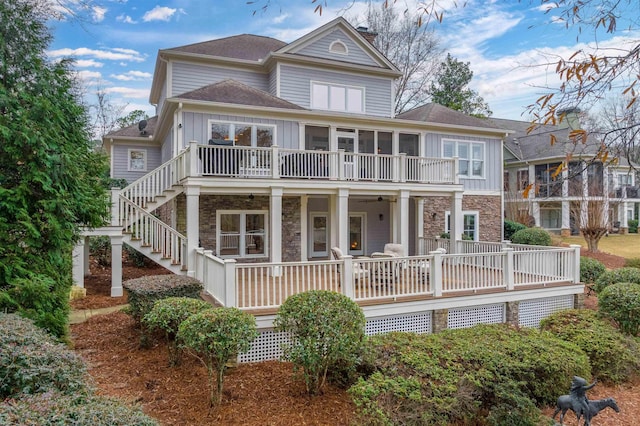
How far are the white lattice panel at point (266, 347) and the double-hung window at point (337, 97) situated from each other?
10.3 meters

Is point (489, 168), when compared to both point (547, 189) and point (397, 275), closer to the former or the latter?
point (547, 189)

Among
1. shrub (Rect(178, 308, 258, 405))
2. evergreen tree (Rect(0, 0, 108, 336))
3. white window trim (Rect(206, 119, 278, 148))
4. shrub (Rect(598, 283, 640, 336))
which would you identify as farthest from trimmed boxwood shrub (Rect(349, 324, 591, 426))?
white window trim (Rect(206, 119, 278, 148))

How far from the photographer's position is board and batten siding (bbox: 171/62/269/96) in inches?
555

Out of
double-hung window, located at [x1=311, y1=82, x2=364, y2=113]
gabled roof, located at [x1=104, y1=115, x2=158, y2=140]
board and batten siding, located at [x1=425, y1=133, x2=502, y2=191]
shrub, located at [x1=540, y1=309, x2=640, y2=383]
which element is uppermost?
double-hung window, located at [x1=311, y1=82, x2=364, y2=113]

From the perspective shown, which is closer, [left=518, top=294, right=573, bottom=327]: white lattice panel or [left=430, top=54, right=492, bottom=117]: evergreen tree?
[left=518, top=294, right=573, bottom=327]: white lattice panel

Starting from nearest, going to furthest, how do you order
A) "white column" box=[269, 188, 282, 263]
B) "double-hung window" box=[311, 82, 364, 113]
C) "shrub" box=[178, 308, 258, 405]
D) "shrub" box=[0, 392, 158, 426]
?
"shrub" box=[0, 392, 158, 426]
"shrub" box=[178, 308, 258, 405]
"white column" box=[269, 188, 282, 263]
"double-hung window" box=[311, 82, 364, 113]

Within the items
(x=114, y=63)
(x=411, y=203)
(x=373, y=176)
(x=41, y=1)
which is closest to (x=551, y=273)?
(x=373, y=176)

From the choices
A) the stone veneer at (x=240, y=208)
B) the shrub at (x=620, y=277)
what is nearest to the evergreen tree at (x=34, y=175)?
the stone veneer at (x=240, y=208)

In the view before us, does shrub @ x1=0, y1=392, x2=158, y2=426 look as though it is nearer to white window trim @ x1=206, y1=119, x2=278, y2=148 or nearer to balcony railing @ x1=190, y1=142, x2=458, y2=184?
balcony railing @ x1=190, y1=142, x2=458, y2=184

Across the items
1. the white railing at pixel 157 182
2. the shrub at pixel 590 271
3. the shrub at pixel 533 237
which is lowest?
the shrub at pixel 590 271

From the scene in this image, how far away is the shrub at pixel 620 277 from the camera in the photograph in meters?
9.79

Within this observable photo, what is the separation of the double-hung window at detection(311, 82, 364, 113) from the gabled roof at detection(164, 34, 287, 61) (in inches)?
120

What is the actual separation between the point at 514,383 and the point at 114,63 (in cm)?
1736

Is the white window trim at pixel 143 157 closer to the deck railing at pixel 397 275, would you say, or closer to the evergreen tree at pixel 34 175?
the deck railing at pixel 397 275
